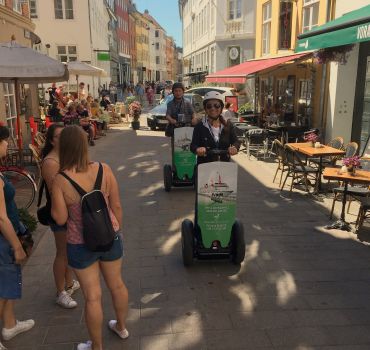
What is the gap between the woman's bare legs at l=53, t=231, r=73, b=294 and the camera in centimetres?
354

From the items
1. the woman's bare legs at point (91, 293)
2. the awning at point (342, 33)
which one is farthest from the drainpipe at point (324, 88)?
the woman's bare legs at point (91, 293)

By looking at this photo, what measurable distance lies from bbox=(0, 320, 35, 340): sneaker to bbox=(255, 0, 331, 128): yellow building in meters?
9.76

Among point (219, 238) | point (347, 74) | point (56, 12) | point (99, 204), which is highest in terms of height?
point (56, 12)

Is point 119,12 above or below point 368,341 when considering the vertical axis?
above

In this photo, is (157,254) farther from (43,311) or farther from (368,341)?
(368,341)

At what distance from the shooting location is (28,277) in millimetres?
4402

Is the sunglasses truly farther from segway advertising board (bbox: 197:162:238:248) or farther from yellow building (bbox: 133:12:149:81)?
yellow building (bbox: 133:12:149:81)

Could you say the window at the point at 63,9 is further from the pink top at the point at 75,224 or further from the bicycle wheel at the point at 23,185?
the pink top at the point at 75,224

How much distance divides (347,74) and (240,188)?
4.62m

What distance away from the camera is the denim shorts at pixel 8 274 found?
3.00 m

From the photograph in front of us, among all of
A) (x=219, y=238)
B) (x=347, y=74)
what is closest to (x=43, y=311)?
(x=219, y=238)

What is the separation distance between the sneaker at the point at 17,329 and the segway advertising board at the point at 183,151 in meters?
4.43

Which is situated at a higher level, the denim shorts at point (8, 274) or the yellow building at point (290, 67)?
the yellow building at point (290, 67)

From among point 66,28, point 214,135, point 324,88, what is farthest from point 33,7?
point 214,135
